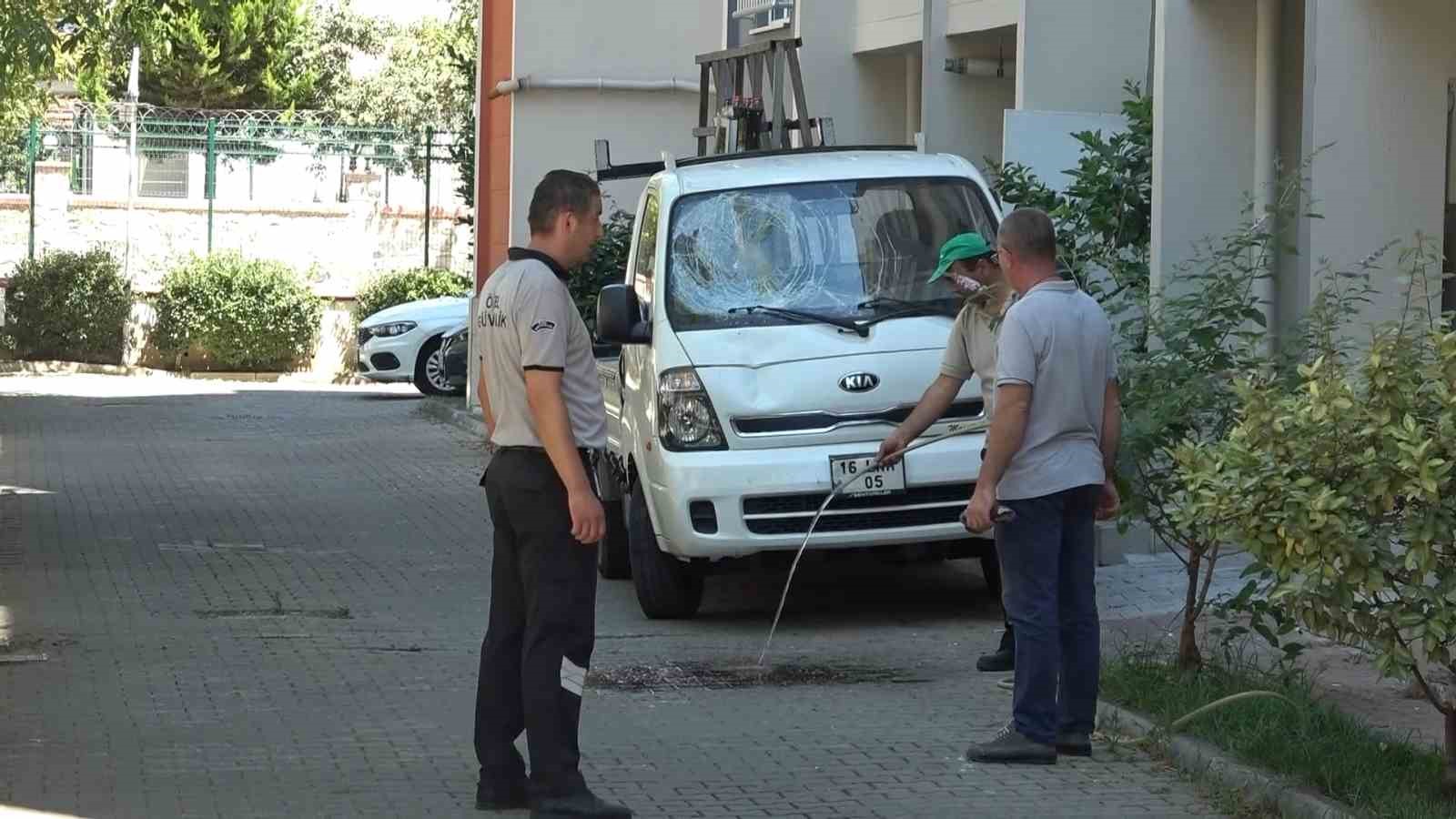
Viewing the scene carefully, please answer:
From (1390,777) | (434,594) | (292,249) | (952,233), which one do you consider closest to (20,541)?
(434,594)

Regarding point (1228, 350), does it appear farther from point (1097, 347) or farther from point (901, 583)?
point (901, 583)

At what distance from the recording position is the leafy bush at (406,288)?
32.5 meters

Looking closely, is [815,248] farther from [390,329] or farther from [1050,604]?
[390,329]

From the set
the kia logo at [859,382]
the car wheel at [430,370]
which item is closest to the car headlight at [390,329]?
the car wheel at [430,370]

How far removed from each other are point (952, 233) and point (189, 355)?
24.0 meters

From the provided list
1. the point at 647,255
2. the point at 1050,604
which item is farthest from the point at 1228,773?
the point at 647,255

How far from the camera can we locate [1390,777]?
634cm

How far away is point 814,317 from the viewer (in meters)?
10.1

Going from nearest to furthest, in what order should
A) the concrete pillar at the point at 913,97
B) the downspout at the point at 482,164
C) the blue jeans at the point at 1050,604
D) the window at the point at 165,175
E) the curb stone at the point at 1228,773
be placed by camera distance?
the curb stone at the point at 1228,773, the blue jeans at the point at 1050,604, the concrete pillar at the point at 913,97, the downspout at the point at 482,164, the window at the point at 165,175

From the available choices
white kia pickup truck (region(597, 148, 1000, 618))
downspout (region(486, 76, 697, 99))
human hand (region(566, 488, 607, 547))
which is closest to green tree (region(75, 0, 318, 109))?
downspout (region(486, 76, 697, 99))

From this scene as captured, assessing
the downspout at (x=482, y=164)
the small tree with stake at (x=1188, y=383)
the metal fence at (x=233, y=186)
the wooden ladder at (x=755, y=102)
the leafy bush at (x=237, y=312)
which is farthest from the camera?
the metal fence at (x=233, y=186)

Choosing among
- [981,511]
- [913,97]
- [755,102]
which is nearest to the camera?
[981,511]

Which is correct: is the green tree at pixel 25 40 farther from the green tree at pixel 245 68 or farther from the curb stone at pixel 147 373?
the green tree at pixel 245 68

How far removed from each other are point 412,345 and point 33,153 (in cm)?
1089
